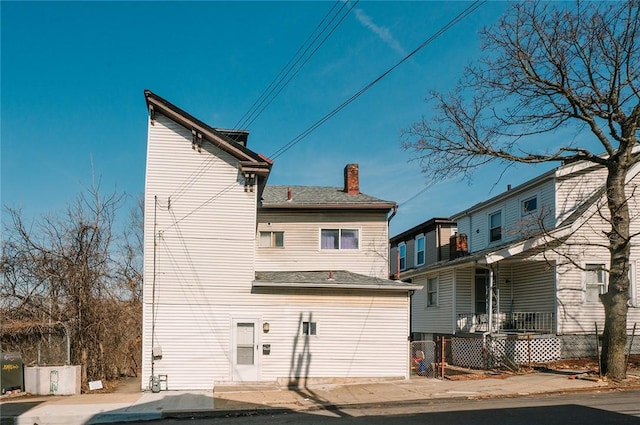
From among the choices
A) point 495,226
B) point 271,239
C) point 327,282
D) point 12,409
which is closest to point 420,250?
point 495,226


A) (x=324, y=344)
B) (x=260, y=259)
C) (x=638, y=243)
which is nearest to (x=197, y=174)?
(x=260, y=259)

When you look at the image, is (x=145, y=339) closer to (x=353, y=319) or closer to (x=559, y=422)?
(x=353, y=319)

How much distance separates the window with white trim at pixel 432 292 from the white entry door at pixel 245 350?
1141 centimetres

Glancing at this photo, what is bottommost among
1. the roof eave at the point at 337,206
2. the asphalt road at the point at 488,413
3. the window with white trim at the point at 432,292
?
the asphalt road at the point at 488,413

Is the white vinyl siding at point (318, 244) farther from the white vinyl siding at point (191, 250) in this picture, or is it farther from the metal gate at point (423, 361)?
the metal gate at point (423, 361)

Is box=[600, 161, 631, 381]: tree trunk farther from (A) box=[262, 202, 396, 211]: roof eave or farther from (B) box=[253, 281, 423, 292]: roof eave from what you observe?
(A) box=[262, 202, 396, 211]: roof eave

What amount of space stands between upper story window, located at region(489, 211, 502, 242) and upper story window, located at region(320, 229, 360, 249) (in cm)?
867

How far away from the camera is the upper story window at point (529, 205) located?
978 inches

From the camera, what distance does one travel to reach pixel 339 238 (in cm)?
2195

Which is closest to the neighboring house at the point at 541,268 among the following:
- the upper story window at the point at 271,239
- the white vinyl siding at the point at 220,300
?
the white vinyl siding at the point at 220,300

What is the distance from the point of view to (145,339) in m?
18.3

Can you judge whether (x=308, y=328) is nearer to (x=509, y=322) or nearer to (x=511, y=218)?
(x=509, y=322)

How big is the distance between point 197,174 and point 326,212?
16.6 feet

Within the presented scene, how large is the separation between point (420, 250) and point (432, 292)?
5.00 m
